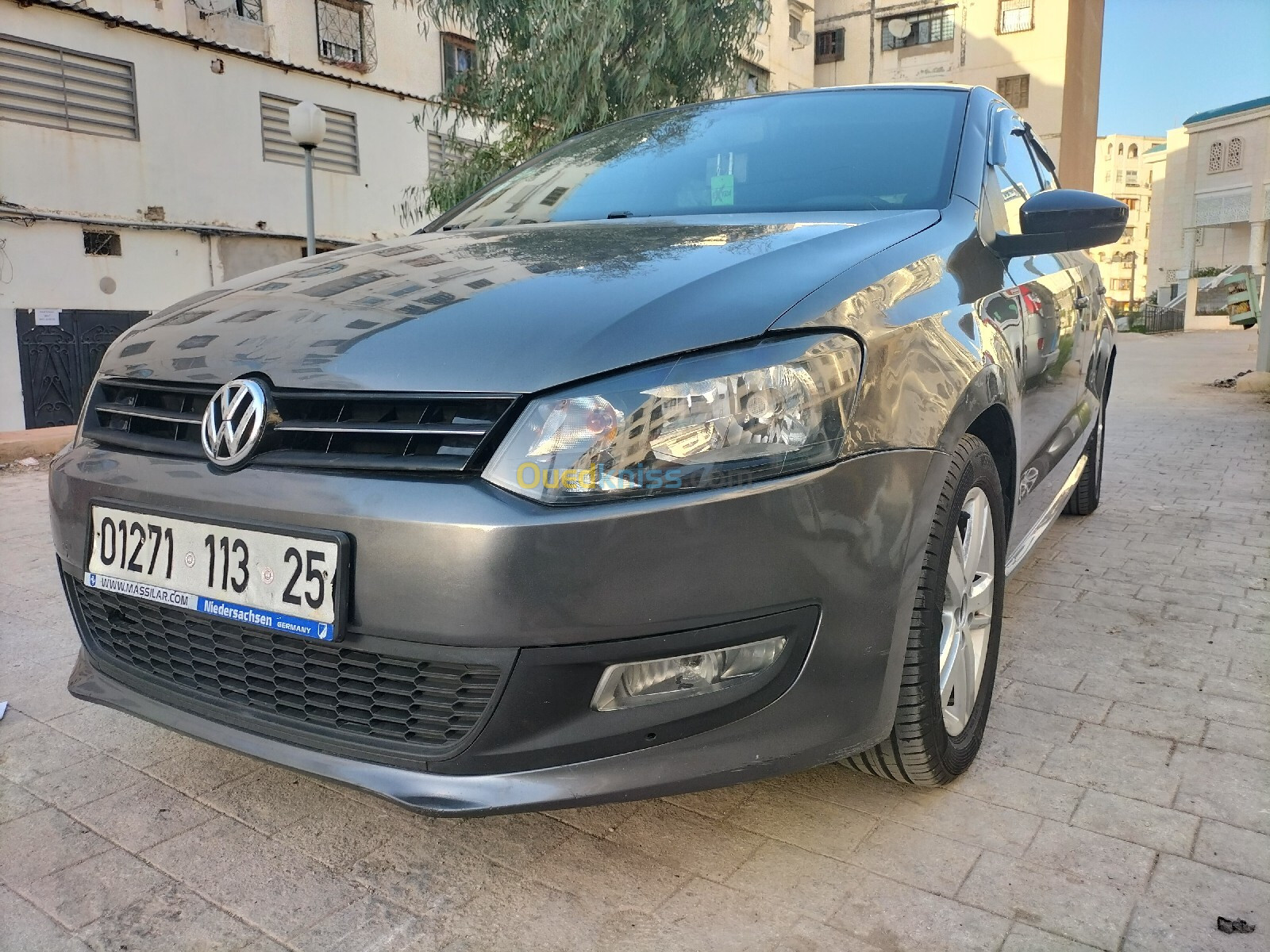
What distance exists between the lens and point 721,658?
1509mm

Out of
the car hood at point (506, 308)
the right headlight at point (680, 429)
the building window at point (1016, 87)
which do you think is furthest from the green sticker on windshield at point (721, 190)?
the building window at point (1016, 87)

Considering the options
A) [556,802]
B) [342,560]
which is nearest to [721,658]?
[556,802]

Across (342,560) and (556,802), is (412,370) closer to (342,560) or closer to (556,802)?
(342,560)

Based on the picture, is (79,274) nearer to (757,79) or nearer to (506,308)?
(506,308)

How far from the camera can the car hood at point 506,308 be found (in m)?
1.51

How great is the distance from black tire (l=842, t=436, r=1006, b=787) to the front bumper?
82 mm

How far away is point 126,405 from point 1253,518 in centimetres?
446

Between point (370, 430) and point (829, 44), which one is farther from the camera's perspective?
point (829, 44)

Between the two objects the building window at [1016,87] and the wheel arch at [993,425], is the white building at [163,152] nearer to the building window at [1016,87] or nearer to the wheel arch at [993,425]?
the wheel arch at [993,425]

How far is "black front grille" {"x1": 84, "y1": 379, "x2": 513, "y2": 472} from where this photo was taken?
4.83 ft

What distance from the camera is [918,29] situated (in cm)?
3008

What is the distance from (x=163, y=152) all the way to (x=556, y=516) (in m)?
13.4

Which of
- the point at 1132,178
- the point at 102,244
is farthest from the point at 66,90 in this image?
the point at 1132,178

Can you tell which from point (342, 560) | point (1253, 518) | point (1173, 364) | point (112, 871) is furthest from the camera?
point (1173, 364)
